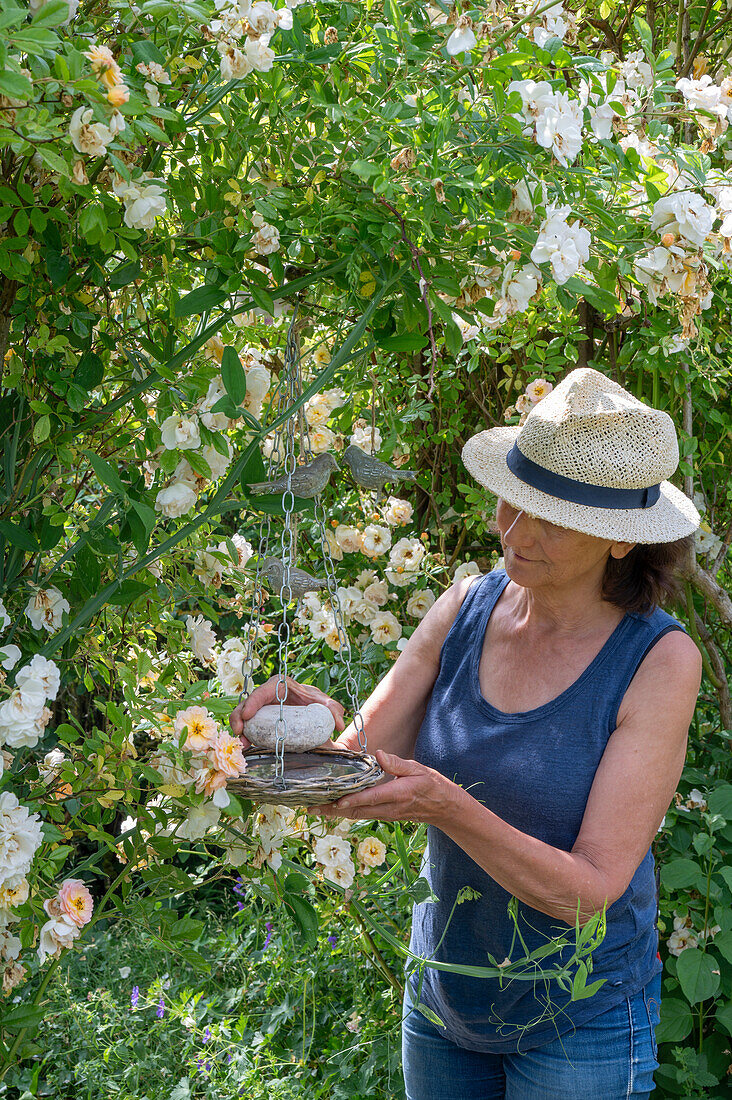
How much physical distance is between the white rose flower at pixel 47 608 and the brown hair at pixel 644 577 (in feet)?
2.80

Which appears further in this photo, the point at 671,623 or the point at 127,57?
the point at 671,623

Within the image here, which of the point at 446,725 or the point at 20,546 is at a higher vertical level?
the point at 20,546

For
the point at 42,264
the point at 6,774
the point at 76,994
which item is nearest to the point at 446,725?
the point at 6,774

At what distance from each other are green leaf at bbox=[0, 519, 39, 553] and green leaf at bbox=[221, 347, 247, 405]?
0.32 m

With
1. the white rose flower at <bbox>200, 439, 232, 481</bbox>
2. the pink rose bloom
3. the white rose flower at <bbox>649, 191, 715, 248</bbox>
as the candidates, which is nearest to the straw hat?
the white rose flower at <bbox>649, 191, 715, 248</bbox>

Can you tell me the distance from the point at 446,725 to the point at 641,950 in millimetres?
462

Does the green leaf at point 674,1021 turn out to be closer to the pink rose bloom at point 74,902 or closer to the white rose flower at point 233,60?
the pink rose bloom at point 74,902

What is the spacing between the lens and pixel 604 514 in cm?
152

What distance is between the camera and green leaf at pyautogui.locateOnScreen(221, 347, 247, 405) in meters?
1.21

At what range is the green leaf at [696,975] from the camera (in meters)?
2.19

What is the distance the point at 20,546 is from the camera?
51.3 inches

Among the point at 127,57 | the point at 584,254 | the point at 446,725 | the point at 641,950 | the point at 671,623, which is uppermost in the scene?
the point at 127,57

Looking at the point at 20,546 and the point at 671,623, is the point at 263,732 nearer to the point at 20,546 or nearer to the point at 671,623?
the point at 20,546

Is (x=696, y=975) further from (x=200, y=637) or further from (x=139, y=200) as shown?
(x=139, y=200)
